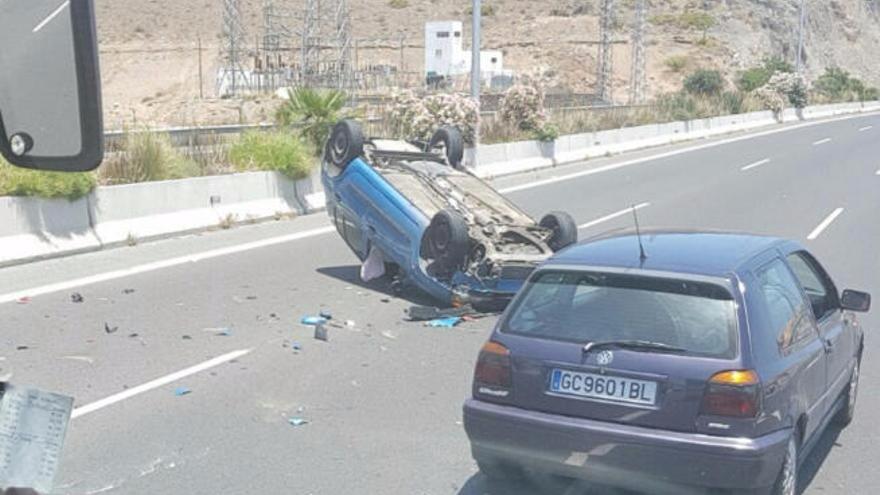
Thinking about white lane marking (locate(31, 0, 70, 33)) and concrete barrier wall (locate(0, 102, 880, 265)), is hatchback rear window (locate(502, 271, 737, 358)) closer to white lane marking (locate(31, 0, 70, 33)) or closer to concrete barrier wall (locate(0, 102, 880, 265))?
white lane marking (locate(31, 0, 70, 33))

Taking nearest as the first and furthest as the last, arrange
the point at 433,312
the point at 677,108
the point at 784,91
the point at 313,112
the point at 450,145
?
the point at 433,312 < the point at 450,145 < the point at 313,112 < the point at 677,108 < the point at 784,91

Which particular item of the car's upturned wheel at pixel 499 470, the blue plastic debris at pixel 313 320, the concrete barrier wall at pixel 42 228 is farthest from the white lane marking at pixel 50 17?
the concrete barrier wall at pixel 42 228

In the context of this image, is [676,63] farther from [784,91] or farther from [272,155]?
[272,155]

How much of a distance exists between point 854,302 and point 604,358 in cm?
236

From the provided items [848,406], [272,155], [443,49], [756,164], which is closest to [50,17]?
[848,406]

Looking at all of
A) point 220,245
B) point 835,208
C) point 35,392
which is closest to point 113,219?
point 220,245

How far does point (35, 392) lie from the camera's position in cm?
264

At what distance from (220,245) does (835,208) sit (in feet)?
39.5

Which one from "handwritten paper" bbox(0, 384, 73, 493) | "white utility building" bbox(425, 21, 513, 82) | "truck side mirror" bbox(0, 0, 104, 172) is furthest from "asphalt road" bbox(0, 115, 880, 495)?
"white utility building" bbox(425, 21, 513, 82)

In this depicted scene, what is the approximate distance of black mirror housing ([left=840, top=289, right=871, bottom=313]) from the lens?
Answer: 6.98 m

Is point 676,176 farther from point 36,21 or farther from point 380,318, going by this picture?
point 36,21

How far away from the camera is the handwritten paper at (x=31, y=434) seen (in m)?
2.62

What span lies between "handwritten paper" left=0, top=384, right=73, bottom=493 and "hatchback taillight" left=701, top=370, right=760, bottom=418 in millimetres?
3423

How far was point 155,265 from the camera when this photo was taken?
12.8 meters
